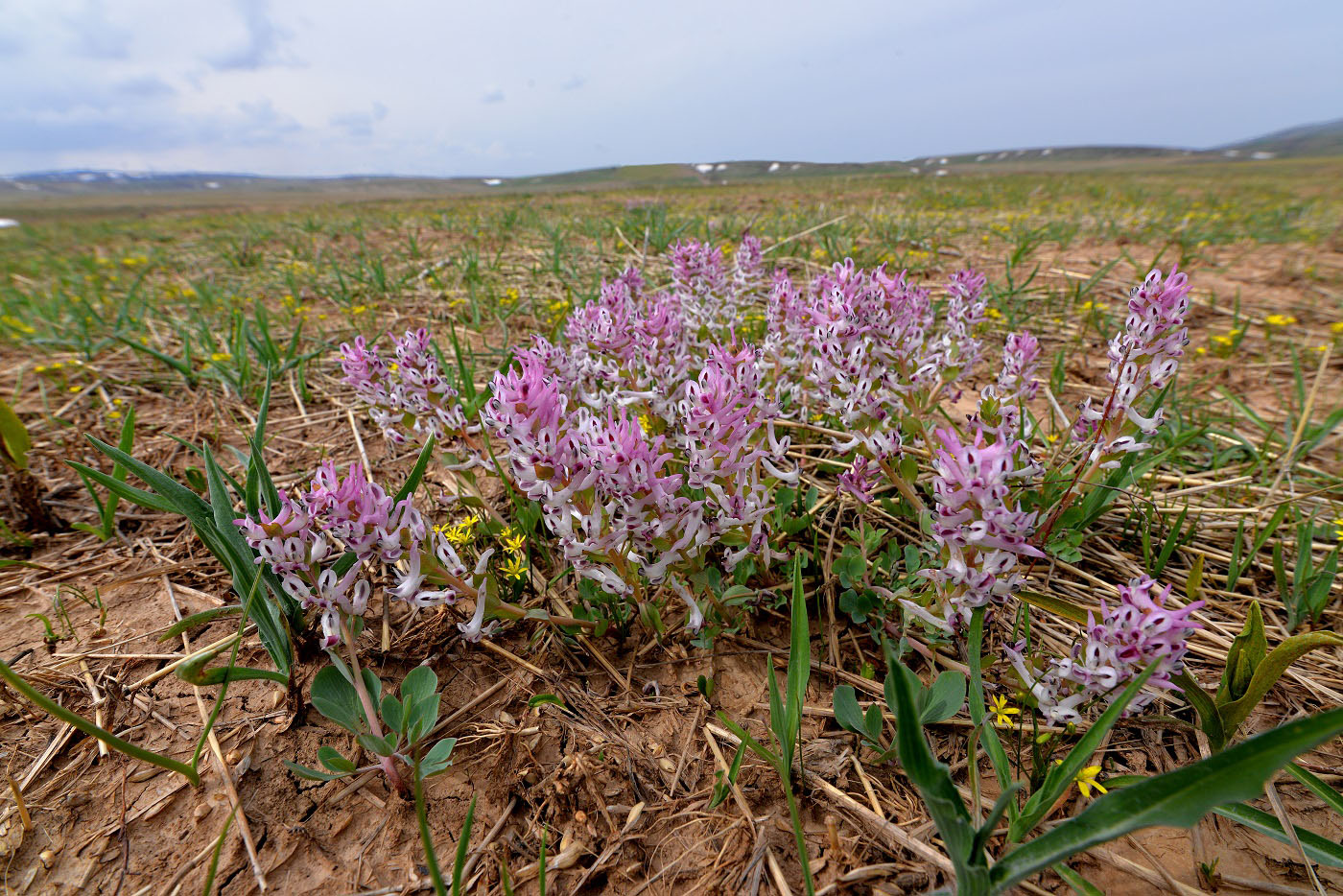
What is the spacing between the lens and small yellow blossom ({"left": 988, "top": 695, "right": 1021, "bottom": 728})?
186cm

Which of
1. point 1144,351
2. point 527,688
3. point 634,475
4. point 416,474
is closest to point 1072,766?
point 634,475

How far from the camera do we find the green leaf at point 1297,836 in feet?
4.94

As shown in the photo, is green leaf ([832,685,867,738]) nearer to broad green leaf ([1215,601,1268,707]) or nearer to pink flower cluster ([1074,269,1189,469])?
broad green leaf ([1215,601,1268,707])

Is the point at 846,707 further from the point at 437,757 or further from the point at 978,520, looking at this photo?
the point at 437,757

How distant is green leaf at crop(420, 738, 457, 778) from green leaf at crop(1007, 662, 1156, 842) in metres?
1.52

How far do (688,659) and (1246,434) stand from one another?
3733 mm

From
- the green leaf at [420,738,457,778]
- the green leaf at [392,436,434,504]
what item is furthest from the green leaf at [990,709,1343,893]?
the green leaf at [392,436,434,504]

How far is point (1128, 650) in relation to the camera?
56.5 inches

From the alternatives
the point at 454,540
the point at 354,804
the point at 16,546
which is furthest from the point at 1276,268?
the point at 16,546

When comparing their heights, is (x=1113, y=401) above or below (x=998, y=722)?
above

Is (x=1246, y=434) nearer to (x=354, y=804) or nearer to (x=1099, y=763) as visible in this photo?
(x=1099, y=763)

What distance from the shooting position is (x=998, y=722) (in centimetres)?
187

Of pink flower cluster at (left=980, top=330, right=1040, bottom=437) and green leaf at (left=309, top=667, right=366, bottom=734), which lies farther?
pink flower cluster at (left=980, top=330, right=1040, bottom=437)

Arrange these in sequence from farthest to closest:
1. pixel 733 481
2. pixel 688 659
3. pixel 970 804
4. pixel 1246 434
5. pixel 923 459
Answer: pixel 1246 434
pixel 923 459
pixel 688 659
pixel 733 481
pixel 970 804
